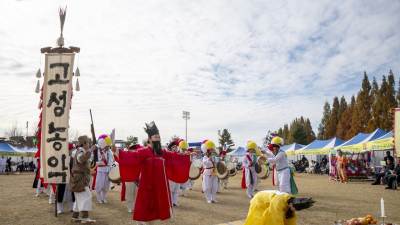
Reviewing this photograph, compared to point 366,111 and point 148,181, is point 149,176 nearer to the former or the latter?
point 148,181

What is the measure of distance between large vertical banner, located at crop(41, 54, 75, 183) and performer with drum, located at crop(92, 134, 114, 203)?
7.66ft

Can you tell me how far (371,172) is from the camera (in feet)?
59.8

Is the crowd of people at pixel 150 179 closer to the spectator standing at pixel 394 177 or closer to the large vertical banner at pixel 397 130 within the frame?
the spectator standing at pixel 394 177

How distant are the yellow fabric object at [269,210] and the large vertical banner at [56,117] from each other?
A: 4454 mm

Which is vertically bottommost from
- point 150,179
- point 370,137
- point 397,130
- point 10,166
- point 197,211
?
point 10,166

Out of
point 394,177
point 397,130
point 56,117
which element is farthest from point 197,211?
point 397,130

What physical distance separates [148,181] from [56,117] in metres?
3.41

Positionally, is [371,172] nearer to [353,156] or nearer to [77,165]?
[353,156]

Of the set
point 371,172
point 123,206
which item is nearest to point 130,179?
point 123,206

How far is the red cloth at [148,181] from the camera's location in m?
4.46

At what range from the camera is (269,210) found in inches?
153

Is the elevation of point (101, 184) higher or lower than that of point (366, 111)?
lower

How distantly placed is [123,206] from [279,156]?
492 cm

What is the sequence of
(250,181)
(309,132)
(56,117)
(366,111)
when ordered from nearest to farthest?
(56,117)
(250,181)
(366,111)
(309,132)
